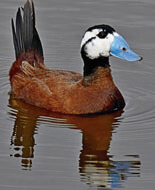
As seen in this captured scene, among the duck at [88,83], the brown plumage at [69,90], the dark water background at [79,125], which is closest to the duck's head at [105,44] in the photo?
the duck at [88,83]

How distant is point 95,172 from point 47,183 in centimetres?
67

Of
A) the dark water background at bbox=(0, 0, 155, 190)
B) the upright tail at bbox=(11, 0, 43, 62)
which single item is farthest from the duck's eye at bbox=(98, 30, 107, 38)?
the upright tail at bbox=(11, 0, 43, 62)

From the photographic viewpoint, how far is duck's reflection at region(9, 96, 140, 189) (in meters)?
8.95

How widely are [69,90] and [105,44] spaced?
81 centimetres

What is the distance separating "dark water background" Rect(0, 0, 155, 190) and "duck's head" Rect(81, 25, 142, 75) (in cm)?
86

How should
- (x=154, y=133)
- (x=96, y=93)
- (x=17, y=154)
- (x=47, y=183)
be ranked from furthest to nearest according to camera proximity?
(x=96, y=93)
(x=154, y=133)
(x=17, y=154)
(x=47, y=183)

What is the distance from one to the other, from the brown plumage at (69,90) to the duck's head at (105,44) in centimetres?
24

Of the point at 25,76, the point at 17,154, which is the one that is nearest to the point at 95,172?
the point at 17,154

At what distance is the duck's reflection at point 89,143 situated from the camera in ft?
29.4

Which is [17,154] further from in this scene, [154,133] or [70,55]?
[70,55]

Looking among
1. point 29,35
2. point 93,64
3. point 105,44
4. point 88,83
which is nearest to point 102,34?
point 105,44

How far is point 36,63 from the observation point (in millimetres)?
11703

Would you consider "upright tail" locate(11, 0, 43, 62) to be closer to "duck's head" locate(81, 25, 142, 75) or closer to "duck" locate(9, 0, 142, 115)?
"duck" locate(9, 0, 142, 115)

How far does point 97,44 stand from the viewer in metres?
10.8
